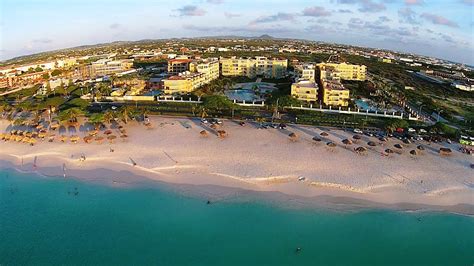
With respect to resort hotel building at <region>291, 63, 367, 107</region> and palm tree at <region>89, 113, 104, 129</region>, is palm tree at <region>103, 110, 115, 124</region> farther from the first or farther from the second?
resort hotel building at <region>291, 63, 367, 107</region>

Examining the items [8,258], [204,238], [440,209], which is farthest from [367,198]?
[8,258]

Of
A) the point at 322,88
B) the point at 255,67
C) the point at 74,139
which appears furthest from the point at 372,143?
the point at 255,67

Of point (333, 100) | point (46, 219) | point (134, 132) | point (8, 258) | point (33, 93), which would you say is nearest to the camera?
point (8, 258)

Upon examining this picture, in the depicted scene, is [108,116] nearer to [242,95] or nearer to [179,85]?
[179,85]

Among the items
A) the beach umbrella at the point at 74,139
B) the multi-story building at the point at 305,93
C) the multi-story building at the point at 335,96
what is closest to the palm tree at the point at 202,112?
the beach umbrella at the point at 74,139

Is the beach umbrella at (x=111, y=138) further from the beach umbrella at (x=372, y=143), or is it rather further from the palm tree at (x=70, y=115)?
the beach umbrella at (x=372, y=143)

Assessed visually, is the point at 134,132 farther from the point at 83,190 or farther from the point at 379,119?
the point at 379,119
